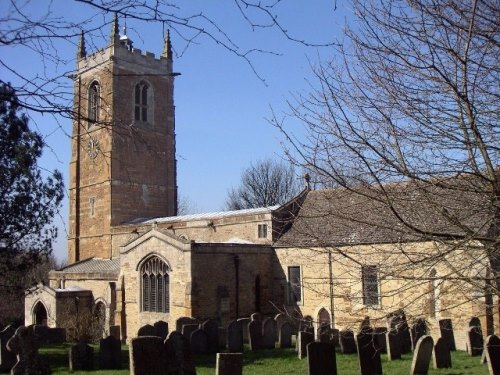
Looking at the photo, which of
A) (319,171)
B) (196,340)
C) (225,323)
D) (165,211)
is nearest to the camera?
(319,171)

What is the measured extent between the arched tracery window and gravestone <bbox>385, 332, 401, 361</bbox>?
10967 mm

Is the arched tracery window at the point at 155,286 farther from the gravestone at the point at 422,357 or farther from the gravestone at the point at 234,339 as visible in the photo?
the gravestone at the point at 422,357

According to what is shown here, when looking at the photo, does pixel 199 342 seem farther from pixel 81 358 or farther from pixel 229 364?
pixel 229 364

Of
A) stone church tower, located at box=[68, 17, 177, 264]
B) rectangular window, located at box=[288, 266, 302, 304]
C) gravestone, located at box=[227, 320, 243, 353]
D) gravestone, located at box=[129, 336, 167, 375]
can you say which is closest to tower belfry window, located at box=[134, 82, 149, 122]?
stone church tower, located at box=[68, 17, 177, 264]

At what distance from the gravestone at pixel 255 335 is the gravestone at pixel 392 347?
4.50 metres

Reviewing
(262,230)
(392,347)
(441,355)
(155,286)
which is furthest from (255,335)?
(262,230)

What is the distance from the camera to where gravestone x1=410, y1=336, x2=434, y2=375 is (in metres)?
11.5

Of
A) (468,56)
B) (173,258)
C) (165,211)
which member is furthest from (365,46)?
(165,211)

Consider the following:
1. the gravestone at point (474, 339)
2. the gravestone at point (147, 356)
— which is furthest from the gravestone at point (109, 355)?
the gravestone at point (474, 339)

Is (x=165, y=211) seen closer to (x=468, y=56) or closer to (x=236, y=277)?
(x=236, y=277)

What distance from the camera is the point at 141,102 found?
119 feet

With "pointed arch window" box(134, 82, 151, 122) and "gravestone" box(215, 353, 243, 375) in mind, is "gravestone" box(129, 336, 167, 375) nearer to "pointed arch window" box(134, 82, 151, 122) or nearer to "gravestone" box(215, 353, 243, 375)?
"gravestone" box(215, 353, 243, 375)

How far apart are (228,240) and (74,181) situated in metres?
14.6

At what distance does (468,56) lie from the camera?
5258 millimetres
